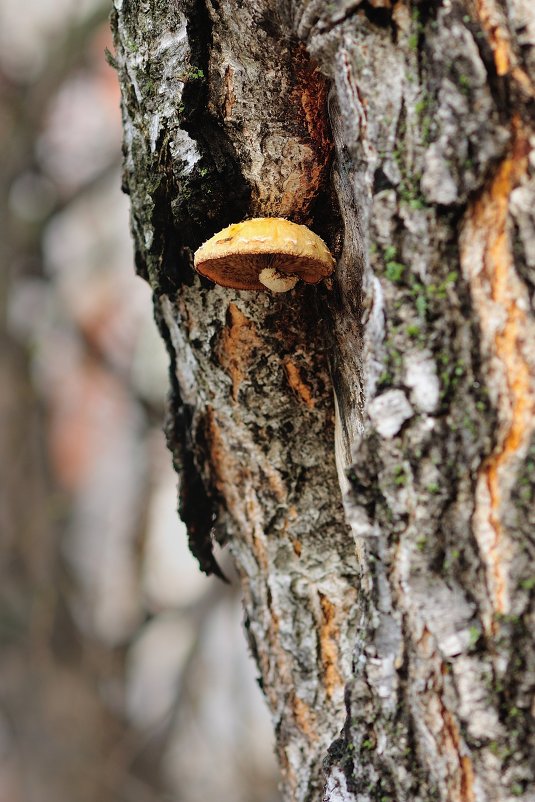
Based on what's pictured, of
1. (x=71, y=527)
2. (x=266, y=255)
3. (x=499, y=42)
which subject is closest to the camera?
(x=499, y=42)

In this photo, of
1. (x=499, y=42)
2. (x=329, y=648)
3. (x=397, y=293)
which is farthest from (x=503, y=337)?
(x=329, y=648)

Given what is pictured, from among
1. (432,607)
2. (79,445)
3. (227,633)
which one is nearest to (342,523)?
(432,607)

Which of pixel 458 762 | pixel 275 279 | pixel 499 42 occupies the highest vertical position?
pixel 499 42

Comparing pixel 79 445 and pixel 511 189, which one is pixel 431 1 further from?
pixel 79 445

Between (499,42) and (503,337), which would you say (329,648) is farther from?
(499,42)

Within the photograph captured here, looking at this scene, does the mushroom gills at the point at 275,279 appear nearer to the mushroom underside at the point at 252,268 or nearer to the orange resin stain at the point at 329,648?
the mushroom underside at the point at 252,268

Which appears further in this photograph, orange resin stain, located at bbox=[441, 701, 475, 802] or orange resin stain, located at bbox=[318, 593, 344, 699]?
orange resin stain, located at bbox=[318, 593, 344, 699]

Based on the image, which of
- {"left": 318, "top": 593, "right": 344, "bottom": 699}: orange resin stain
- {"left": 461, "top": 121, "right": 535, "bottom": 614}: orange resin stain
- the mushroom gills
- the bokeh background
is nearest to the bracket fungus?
the mushroom gills

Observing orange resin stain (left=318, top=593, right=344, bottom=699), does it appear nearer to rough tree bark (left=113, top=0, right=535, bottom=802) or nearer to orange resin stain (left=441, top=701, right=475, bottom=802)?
rough tree bark (left=113, top=0, right=535, bottom=802)
